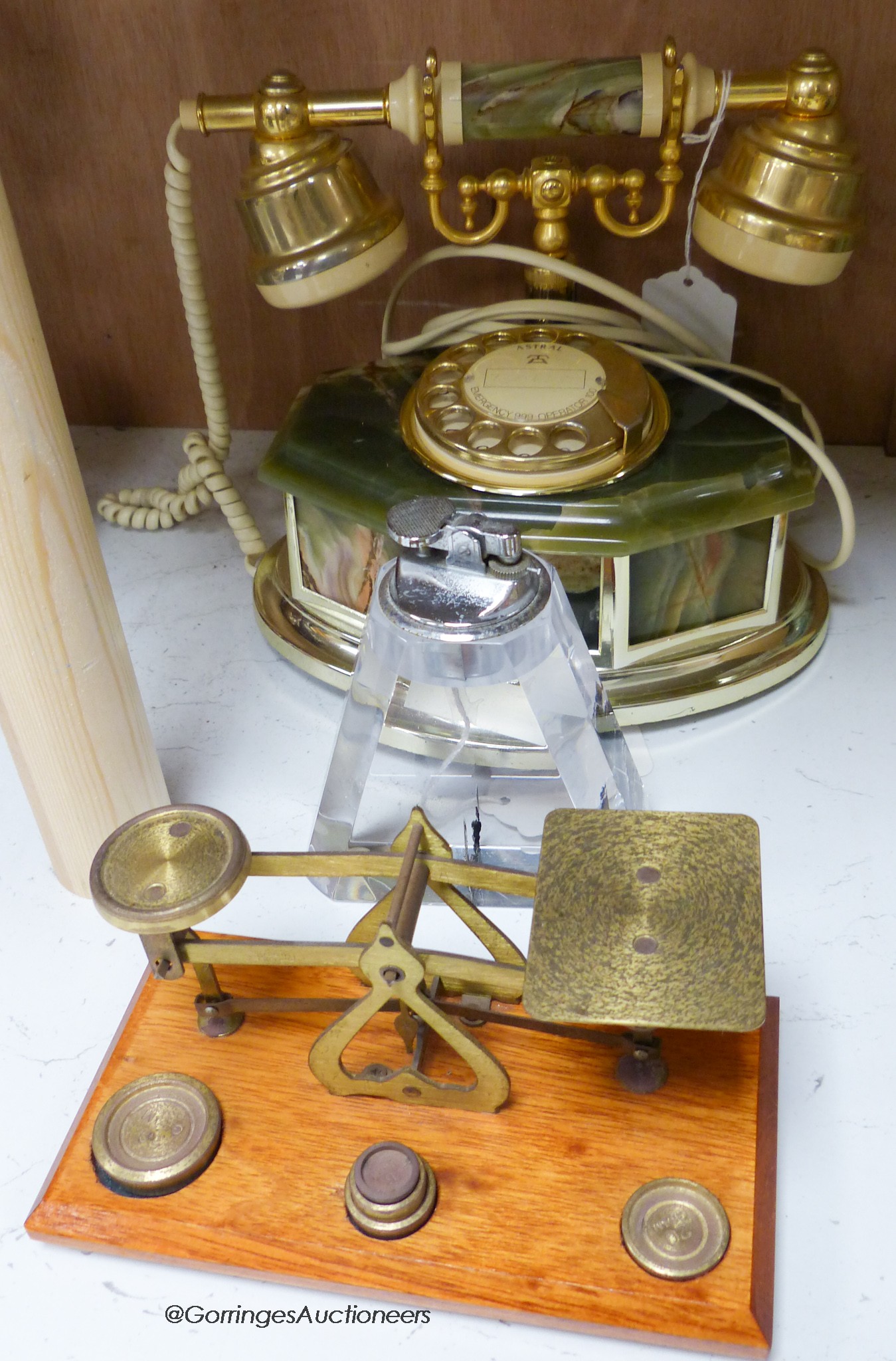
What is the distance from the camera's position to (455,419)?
3.15 feet

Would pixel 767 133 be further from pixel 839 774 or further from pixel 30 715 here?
pixel 30 715

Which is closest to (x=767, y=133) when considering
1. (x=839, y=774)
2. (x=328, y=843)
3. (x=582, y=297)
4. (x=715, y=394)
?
(x=715, y=394)

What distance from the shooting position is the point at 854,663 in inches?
41.3

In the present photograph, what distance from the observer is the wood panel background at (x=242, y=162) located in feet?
3.51

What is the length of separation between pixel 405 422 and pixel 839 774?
0.41 metres

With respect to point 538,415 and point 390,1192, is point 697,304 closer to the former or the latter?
point 538,415

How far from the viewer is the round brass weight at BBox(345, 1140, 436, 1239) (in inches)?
25.2

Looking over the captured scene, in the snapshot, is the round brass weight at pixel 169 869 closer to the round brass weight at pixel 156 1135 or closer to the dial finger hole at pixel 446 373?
the round brass weight at pixel 156 1135

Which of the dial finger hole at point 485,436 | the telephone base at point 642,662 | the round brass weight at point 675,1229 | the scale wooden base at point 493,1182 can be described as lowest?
the telephone base at point 642,662

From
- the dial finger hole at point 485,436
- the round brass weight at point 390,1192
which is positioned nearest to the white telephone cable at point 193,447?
the dial finger hole at point 485,436

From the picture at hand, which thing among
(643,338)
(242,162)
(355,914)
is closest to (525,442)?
(643,338)

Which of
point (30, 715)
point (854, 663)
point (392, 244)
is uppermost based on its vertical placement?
point (392, 244)

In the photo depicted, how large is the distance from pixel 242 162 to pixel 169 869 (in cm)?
75

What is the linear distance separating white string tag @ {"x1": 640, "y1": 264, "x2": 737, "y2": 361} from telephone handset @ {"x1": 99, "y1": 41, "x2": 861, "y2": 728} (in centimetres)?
6
